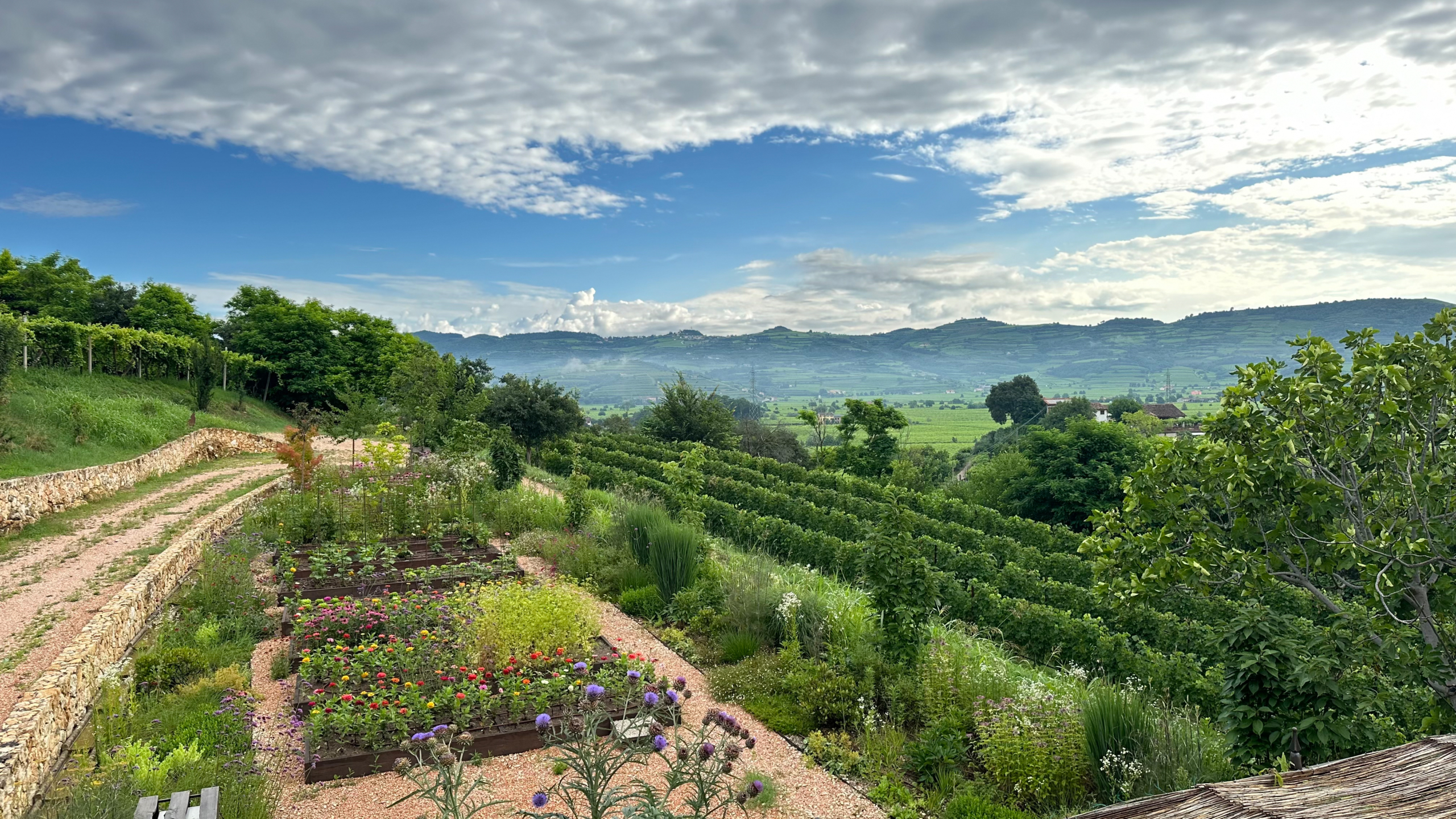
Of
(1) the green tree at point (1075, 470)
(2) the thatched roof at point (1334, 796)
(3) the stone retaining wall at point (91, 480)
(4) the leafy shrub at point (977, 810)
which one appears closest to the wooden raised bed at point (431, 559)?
(3) the stone retaining wall at point (91, 480)

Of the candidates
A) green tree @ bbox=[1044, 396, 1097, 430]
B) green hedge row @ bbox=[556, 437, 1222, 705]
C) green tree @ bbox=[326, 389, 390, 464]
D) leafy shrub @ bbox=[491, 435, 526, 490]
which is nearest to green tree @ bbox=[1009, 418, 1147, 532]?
green hedge row @ bbox=[556, 437, 1222, 705]

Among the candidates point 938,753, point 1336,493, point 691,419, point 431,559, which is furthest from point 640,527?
point 691,419

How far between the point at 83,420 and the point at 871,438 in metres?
23.9

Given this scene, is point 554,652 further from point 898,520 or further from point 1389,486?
point 1389,486

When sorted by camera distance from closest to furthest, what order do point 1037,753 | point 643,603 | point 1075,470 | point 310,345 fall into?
point 1037,753 < point 643,603 < point 1075,470 < point 310,345

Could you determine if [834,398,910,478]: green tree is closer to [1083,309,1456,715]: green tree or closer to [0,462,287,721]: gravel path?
[0,462,287,721]: gravel path

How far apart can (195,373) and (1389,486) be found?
37.3 m

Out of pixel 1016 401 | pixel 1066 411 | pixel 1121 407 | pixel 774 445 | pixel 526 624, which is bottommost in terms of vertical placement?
pixel 774 445

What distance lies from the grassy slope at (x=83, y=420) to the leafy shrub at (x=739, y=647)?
15787mm

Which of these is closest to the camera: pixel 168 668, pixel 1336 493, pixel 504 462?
pixel 1336 493

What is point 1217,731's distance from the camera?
5742 mm

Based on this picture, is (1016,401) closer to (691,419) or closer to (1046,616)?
(691,419)

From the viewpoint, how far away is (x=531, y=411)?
1128 inches

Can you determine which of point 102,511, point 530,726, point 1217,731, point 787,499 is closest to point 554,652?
point 530,726
